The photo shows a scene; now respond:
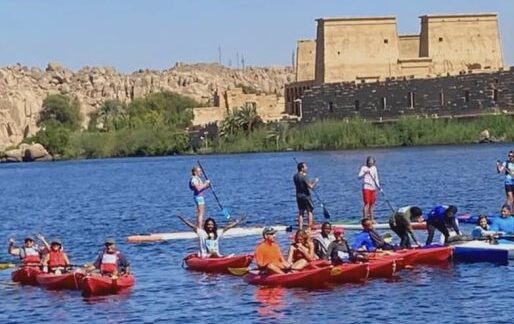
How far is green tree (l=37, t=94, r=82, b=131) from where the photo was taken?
17050 cm

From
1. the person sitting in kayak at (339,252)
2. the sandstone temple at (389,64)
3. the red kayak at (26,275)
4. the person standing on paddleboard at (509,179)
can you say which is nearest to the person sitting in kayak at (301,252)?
the person sitting in kayak at (339,252)

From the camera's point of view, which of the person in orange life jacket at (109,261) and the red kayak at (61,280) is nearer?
the person in orange life jacket at (109,261)

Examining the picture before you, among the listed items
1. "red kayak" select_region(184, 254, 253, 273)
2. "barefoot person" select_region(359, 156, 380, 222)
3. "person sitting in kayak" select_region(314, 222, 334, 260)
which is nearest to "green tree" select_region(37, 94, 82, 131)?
"barefoot person" select_region(359, 156, 380, 222)

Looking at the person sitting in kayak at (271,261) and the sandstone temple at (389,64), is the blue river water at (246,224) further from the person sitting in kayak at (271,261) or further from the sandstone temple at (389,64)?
the sandstone temple at (389,64)

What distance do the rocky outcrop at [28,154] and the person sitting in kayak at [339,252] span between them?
113 m

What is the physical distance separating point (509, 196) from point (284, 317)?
473 inches

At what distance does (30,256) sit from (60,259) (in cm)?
114

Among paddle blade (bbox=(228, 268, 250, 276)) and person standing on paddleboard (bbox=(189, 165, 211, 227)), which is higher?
person standing on paddleboard (bbox=(189, 165, 211, 227))

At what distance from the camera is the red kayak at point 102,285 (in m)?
26.6

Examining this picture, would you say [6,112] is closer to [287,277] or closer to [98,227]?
[98,227]

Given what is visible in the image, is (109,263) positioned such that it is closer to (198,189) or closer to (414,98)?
(198,189)

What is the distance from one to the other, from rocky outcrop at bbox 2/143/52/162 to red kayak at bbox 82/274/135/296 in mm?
112114

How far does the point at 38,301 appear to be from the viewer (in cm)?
2717

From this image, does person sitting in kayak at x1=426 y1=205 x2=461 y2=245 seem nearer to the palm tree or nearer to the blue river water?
the blue river water
